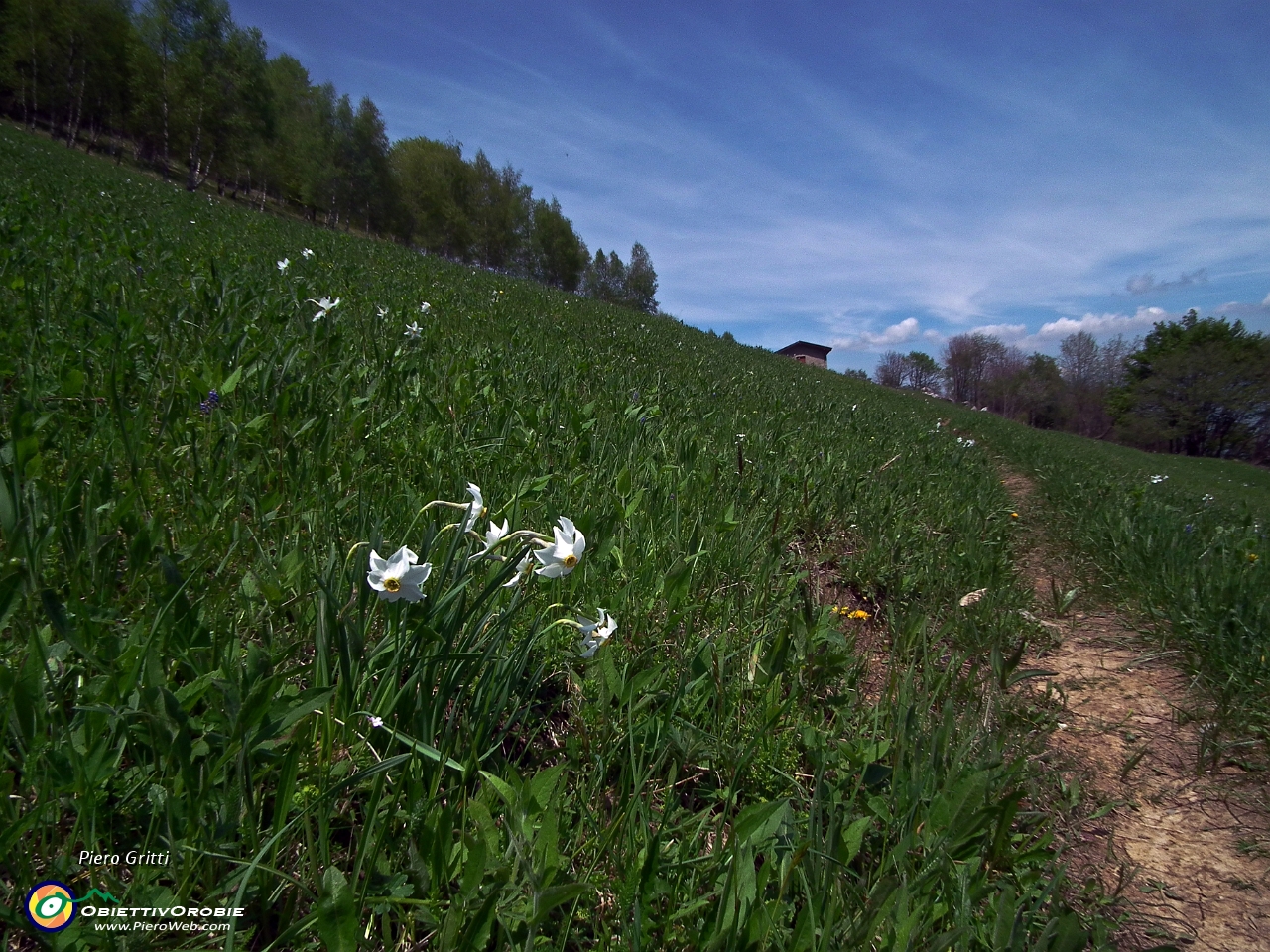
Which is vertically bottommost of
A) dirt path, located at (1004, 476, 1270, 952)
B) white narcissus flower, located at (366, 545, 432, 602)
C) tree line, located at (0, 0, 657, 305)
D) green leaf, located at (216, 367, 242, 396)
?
dirt path, located at (1004, 476, 1270, 952)

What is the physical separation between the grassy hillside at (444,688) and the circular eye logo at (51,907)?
23 millimetres

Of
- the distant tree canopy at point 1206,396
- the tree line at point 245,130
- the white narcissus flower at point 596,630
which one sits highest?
the tree line at point 245,130

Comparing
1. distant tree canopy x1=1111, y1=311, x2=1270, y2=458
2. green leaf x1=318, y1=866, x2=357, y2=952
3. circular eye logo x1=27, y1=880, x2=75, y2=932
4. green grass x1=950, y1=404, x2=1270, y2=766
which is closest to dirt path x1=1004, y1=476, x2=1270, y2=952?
green grass x1=950, y1=404, x2=1270, y2=766

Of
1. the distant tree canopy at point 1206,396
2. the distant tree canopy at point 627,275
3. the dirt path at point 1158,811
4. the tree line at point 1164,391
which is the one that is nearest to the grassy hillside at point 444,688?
the dirt path at point 1158,811

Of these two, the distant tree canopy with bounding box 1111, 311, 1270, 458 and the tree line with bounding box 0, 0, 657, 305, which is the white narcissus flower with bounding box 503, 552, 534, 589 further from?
the distant tree canopy with bounding box 1111, 311, 1270, 458

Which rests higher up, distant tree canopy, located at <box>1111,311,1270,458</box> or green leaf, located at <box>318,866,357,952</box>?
distant tree canopy, located at <box>1111,311,1270,458</box>

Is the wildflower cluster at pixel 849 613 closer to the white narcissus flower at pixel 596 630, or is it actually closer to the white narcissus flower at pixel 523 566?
the white narcissus flower at pixel 596 630

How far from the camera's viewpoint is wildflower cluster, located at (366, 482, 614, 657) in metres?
1.27

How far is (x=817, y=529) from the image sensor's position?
3783 millimetres

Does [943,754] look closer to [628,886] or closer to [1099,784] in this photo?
[1099,784]

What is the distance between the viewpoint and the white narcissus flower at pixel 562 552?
143 centimetres

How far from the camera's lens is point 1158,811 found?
2.13 m

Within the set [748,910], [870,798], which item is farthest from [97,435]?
[870,798]

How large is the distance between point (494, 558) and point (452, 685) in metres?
0.31
